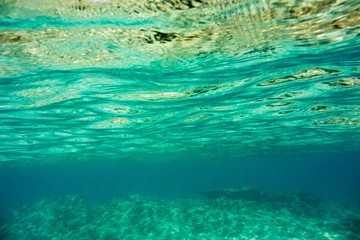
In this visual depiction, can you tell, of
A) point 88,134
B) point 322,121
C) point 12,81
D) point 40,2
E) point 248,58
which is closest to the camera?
point 40,2

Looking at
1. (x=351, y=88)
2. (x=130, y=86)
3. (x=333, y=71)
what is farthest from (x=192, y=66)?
(x=351, y=88)

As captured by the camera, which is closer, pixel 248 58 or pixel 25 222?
pixel 248 58

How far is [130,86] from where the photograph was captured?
33.6ft

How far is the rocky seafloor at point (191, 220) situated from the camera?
14734 mm

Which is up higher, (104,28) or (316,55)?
(104,28)

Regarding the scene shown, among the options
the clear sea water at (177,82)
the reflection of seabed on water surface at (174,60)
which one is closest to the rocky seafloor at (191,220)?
the clear sea water at (177,82)

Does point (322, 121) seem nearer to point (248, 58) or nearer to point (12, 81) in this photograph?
point (248, 58)

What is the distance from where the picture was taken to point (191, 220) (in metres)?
17.5

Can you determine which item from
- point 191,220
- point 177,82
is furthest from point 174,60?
point 191,220

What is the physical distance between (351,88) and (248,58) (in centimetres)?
720

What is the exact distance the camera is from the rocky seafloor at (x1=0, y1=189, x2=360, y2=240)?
14.7m

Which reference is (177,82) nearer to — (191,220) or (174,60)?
(174,60)

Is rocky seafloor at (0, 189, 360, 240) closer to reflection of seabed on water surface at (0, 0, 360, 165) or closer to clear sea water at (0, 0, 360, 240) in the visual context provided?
clear sea water at (0, 0, 360, 240)

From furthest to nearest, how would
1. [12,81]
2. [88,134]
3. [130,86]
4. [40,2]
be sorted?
[88,134] < [130,86] < [12,81] < [40,2]
